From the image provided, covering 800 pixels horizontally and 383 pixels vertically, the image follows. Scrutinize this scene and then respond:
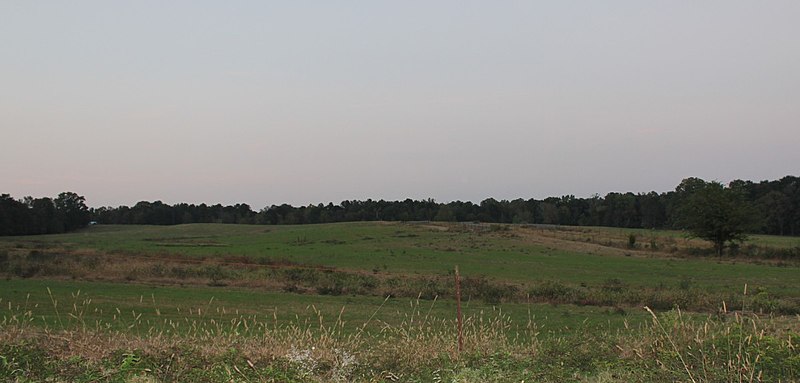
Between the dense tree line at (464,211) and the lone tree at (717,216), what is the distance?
5578 cm

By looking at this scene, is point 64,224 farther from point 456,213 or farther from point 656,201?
point 656,201

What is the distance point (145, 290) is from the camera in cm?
2883

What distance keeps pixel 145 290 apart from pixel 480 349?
23.8 metres

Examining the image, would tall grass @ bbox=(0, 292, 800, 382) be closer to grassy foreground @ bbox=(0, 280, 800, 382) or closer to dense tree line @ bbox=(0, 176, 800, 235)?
grassy foreground @ bbox=(0, 280, 800, 382)

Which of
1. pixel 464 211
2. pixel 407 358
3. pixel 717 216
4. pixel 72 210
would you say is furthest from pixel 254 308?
pixel 464 211

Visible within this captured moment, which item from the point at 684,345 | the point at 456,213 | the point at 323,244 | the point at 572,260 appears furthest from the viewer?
the point at 456,213

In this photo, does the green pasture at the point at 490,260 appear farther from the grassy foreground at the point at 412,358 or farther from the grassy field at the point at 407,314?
the grassy foreground at the point at 412,358

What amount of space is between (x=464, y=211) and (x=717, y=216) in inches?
3646

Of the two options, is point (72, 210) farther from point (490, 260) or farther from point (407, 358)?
point (407, 358)

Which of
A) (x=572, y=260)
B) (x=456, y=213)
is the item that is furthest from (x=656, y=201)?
(x=572, y=260)

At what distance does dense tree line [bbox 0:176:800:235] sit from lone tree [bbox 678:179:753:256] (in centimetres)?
5578

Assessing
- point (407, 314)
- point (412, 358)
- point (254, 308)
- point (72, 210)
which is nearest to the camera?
point (412, 358)

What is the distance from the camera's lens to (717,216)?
211 ft

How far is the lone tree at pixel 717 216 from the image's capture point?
2520 inches
